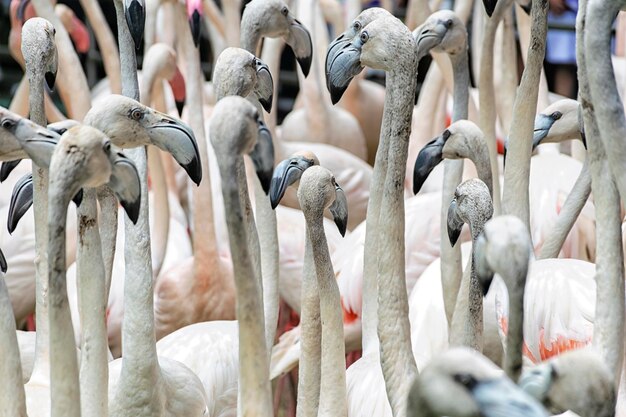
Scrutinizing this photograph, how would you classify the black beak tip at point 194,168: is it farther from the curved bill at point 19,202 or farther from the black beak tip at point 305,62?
the black beak tip at point 305,62

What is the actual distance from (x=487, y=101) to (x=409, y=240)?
0.63 meters

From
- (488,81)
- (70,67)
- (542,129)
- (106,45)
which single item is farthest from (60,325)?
(106,45)

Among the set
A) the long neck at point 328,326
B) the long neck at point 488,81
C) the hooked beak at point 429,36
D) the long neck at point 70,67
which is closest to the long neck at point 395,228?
the long neck at point 328,326

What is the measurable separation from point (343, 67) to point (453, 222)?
0.58 m

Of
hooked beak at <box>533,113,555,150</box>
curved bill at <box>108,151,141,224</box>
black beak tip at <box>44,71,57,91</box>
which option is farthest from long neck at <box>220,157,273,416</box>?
hooked beak at <box>533,113,555,150</box>

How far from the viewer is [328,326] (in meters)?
3.85

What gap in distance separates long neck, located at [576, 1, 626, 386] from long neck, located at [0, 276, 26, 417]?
1.41 metres

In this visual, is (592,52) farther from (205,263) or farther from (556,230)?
(205,263)

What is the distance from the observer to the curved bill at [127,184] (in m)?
3.23

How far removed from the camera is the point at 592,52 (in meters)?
3.23

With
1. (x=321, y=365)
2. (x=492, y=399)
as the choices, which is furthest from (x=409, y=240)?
(x=492, y=399)

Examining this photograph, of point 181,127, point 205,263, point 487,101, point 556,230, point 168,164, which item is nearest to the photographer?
point 181,127

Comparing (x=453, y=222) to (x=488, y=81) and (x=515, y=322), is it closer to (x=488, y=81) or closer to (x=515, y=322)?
Answer: (x=515, y=322)

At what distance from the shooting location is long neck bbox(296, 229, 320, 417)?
3.90 meters
